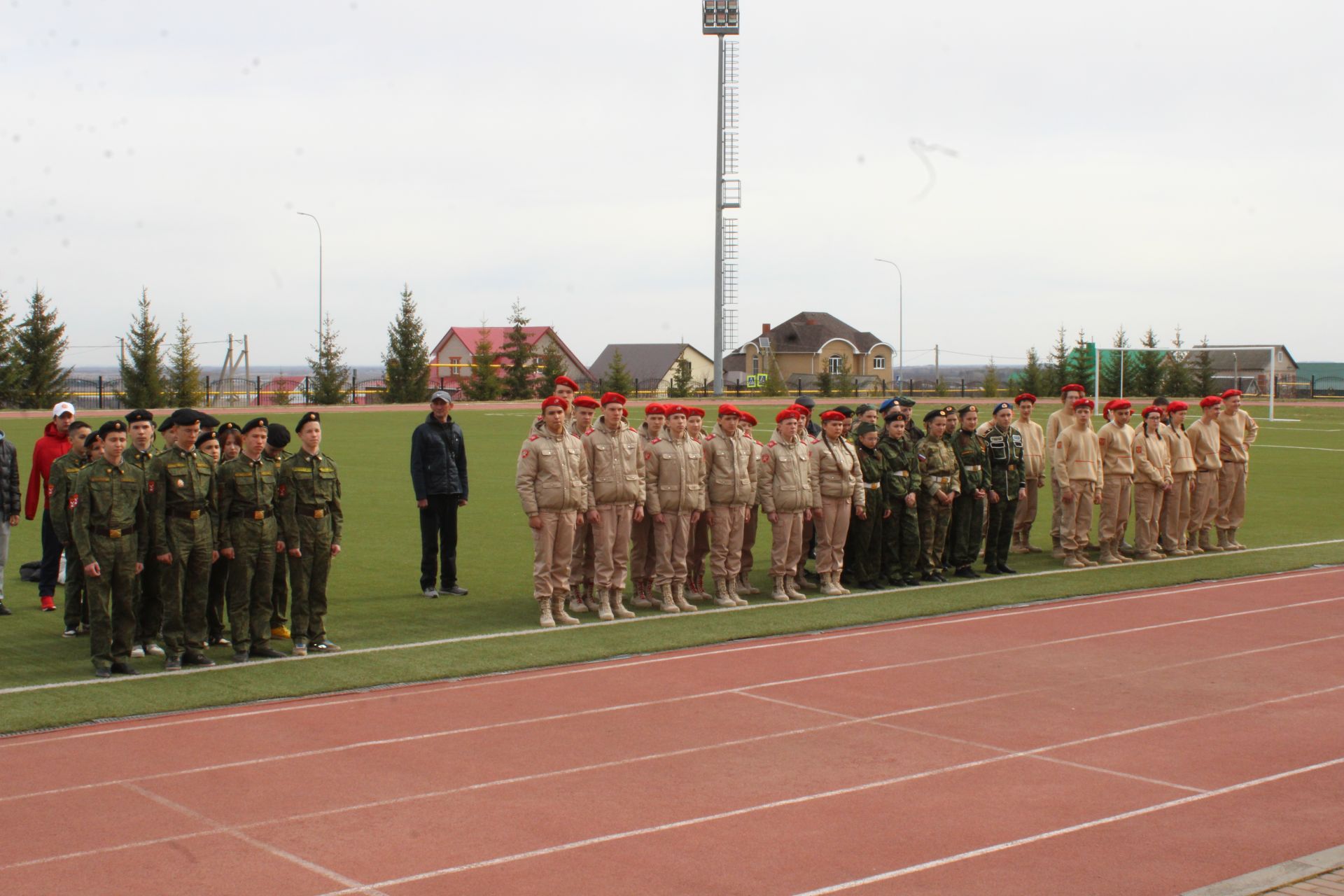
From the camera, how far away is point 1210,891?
525cm

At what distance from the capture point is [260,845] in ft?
19.6

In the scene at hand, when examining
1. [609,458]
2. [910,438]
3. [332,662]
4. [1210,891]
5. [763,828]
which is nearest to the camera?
[1210,891]

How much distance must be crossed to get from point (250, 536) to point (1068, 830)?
6.19m

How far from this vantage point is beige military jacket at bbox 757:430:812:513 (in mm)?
12328

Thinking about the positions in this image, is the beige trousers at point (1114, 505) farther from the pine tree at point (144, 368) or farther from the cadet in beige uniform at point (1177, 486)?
the pine tree at point (144, 368)

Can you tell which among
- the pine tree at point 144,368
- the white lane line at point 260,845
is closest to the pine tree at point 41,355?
the pine tree at point 144,368

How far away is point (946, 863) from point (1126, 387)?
2336 inches

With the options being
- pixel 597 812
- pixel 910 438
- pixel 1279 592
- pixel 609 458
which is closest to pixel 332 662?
pixel 609 458

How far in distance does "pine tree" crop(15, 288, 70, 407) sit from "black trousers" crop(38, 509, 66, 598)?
43.9 meters

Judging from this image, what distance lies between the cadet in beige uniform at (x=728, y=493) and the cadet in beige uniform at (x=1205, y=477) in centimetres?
663

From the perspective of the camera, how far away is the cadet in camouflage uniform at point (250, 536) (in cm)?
963

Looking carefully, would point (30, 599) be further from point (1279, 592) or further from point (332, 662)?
point (1279, 592)

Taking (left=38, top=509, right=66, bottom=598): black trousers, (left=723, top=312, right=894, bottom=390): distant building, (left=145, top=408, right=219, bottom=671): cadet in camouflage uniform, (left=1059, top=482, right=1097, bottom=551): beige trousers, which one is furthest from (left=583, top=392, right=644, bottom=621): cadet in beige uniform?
(left=723, top=312, right=894, bottom=390): distant building

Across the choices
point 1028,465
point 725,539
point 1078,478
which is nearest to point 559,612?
point 725,539
